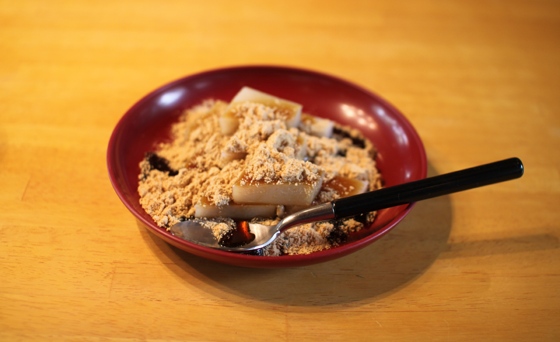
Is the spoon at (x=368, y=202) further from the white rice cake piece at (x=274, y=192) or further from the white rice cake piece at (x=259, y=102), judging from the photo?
the white rice cake piece at (x=259, y=102)

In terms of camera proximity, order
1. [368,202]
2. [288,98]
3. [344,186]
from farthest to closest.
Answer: [288,98], [344,186], [368,202]

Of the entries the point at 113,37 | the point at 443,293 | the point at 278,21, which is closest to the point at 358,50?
the point at 278,21

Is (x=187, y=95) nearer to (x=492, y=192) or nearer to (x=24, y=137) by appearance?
(x=24, y=137)

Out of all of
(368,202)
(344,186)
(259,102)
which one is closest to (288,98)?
(259,102)

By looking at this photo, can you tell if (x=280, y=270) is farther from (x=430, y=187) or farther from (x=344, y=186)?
(x=430, y=187)

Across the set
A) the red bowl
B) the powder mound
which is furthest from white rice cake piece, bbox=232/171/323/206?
the red bowl

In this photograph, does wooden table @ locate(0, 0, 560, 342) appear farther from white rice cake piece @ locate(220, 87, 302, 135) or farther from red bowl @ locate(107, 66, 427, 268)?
white rice cake piece @ locate(220, 87, 302, 135)

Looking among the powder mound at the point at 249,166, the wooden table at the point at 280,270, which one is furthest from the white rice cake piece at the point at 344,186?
the wooden table at the point at 280,270
